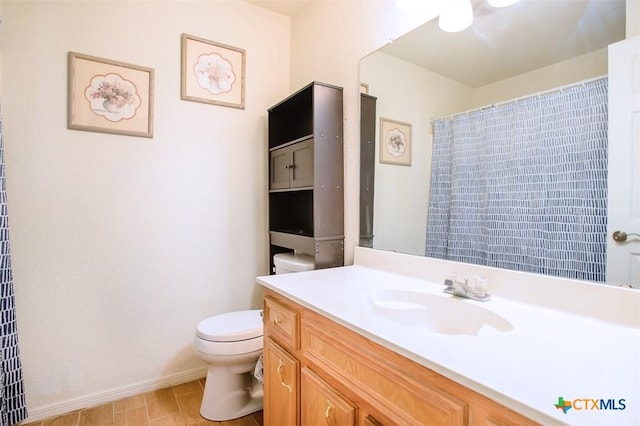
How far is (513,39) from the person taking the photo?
108 centimetres

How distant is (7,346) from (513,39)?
2417 millimetres

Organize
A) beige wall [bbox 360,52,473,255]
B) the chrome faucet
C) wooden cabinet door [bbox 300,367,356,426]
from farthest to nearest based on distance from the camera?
beige wall [bbox 360,52,473,255]
the chrome faucet
wooden cabinet door [bbox 300,367,356,426]

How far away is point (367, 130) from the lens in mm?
1604

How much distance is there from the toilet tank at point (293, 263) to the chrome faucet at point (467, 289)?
79cm

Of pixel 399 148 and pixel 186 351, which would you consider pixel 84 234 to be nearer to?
pixel 186 351

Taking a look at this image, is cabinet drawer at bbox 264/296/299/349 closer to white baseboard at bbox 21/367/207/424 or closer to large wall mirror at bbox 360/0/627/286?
large wall mirror at bbox 360/0/627/286

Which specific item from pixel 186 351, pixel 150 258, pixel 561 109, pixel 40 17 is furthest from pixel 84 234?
pixel 561 109

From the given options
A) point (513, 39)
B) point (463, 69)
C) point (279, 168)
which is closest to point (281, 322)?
point (279, 168)

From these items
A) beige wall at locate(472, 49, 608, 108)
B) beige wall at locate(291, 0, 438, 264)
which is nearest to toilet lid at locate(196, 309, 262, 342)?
beige wall at locate(291, 0, 438, 264)

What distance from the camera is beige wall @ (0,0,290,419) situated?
5.18ft

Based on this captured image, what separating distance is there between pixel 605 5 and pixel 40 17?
2.33m

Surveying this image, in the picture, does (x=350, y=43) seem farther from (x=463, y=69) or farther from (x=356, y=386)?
(x=356, y=386)

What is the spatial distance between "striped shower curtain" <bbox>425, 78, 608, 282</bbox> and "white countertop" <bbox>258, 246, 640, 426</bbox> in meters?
0.14

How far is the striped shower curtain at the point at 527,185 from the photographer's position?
0.88 m
